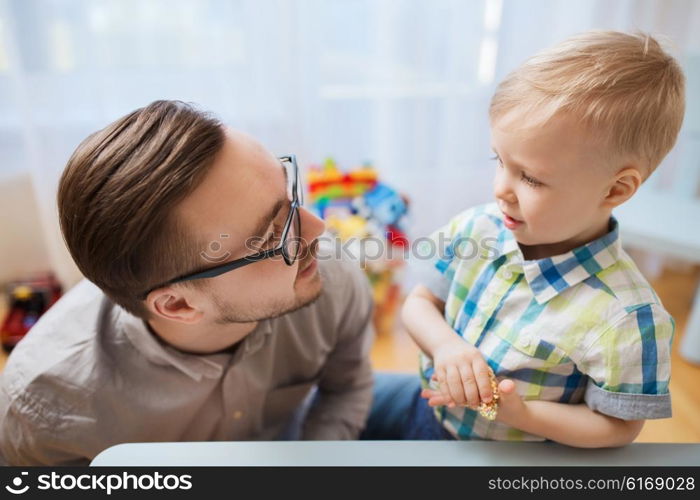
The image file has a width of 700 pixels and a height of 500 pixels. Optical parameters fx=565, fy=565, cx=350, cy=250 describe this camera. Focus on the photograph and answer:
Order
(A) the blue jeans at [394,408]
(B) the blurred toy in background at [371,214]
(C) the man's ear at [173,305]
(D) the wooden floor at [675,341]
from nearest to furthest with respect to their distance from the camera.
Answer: (C) the man's ear at [173,305] → (A) the blue jeans at [394,408] → (D) the wooden floor at [675,341] → (B) the blurred toy in background at [371,214]

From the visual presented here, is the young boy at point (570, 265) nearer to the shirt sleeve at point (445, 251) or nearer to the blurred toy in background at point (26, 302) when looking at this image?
the shirt sleeve at point (445, 251)

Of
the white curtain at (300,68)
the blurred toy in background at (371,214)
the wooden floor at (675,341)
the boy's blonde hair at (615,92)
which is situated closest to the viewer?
the boy's blonde hair at (615,92)

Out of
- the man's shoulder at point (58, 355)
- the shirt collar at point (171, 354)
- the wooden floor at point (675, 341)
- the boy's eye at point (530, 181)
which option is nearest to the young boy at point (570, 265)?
the boy's eye at point (530, 181)

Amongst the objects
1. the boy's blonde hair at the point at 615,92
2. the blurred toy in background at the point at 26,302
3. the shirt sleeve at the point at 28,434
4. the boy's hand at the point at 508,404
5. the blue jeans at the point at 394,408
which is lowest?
the blurred toy in background at the point at 26,302

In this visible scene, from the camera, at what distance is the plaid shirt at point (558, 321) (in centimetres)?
74

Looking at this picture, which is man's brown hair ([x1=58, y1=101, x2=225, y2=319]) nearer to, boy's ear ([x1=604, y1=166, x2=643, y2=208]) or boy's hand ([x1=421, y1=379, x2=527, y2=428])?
boy's hand ([x1=421, y1=379, x2=527, y2=428])

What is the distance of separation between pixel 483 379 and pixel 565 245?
233mm

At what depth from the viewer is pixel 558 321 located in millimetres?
784

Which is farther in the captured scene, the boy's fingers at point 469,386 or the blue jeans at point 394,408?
the blue jeans at point 394,408

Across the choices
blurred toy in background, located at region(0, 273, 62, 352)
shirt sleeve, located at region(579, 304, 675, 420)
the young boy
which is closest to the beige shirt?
the young boy

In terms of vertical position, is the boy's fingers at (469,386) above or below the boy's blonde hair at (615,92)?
below

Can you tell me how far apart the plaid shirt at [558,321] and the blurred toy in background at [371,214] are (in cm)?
98
